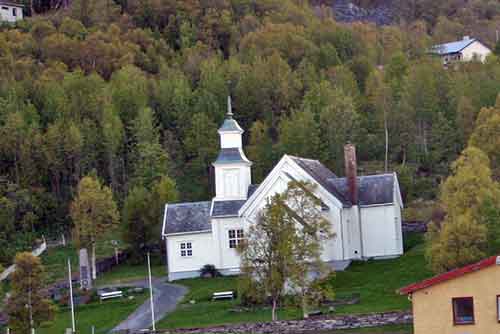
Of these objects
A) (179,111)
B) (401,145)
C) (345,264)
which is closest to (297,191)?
(345,264)

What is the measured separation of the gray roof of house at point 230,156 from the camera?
58.5 metres

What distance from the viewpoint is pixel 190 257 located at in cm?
5669

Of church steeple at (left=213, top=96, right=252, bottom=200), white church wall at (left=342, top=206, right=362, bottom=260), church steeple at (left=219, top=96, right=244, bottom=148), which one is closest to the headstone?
church steeple at (left=213, top=96, right=252, bottom=200)

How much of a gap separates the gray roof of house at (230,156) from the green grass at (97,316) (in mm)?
10605

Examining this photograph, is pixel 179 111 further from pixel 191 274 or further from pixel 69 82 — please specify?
pixel 191 274

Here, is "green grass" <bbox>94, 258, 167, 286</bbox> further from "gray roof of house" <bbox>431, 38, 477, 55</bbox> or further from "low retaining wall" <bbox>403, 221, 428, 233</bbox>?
"gray roof of house" <bbox>431, 38, 477, 55</bbox>

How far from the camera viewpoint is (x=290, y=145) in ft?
237

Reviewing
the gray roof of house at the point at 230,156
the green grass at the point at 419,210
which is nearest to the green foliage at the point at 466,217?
the gray roof of house at the point at 230,156

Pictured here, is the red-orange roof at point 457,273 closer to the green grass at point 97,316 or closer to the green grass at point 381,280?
the green grass at point 381,280

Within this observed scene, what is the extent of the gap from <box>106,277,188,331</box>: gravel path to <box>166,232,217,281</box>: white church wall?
1.02 m

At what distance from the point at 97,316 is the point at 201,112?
3624 cm

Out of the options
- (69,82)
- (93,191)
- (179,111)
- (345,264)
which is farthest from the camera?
(69,82)

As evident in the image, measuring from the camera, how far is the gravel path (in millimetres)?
44031

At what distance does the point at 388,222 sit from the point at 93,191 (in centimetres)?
1679
